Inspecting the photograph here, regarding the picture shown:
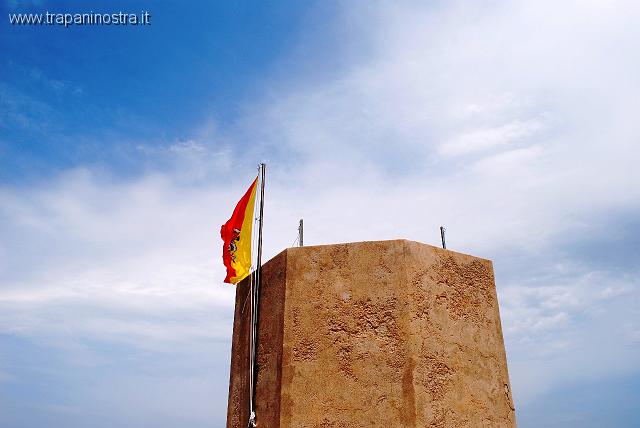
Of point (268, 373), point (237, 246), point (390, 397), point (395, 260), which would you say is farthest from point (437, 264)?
point (237, 246)

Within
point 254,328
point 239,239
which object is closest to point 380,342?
point 254,328

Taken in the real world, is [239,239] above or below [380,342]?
above

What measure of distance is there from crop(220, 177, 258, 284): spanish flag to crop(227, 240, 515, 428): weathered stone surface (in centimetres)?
68

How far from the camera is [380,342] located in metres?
4.68

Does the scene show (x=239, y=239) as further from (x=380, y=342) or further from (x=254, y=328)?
(x=380, y=342)

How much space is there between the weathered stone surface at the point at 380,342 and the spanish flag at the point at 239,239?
0.68 meters

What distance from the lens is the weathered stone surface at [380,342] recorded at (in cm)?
456

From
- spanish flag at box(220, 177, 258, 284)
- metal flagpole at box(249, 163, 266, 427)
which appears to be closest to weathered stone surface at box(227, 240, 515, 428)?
metal flagpole at box(249, 163, 266, 427)

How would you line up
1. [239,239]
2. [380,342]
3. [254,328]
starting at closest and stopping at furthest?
[380,342] < [254,328] < [239,239]

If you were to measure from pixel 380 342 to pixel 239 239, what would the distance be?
219 centimetres

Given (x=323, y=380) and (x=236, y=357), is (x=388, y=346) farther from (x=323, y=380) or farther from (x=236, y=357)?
(x=236, y=357)

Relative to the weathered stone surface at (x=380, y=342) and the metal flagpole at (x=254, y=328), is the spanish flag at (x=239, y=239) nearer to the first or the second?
the metal flagpole at (x=254, y=328)

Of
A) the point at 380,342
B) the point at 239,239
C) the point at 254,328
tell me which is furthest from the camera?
the point at 239,239

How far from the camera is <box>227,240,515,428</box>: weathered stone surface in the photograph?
4562mm
